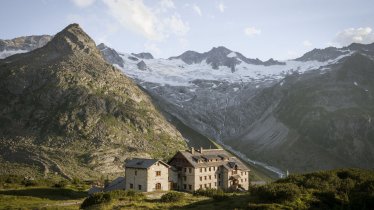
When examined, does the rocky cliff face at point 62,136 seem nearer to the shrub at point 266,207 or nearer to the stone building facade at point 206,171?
the stone building facade at point 206,171

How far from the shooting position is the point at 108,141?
180000 mm

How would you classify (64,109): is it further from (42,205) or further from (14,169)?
(42,205)

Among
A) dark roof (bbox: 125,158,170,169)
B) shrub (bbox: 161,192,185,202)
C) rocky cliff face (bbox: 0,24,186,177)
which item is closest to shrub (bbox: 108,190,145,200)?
shrub (bbox: 161,192,185,202)

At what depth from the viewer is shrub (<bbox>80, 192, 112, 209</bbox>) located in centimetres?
7019

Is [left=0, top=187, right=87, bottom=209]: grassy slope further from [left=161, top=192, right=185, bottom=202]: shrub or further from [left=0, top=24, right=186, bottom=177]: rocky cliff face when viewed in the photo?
[left=0, top=24, right=186, bottom=177]: rocky cliff face

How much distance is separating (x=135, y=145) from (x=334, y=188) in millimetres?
124982

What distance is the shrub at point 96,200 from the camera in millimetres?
70188

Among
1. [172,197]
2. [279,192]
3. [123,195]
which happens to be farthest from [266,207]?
[123,195]

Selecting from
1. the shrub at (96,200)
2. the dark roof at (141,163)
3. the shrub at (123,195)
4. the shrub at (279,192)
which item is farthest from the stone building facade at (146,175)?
the shrub at (279,192)

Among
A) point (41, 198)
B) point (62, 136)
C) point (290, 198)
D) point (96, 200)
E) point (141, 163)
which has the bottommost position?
point (41, 198)

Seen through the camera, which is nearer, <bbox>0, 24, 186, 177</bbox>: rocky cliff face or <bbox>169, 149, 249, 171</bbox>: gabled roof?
<bbox>169, 149, 249, 171</bbox>: gabled roof

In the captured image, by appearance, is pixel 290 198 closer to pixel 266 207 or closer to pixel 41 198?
pixel 266 207

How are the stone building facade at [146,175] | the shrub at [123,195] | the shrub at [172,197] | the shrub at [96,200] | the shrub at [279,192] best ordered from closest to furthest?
the shrub at [279,192]
the shrub at [96,200]
the shrub at [123,195]
the shrub at [172,197]
the stone building facade at [146,175]

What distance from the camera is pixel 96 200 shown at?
7081 centimetres
